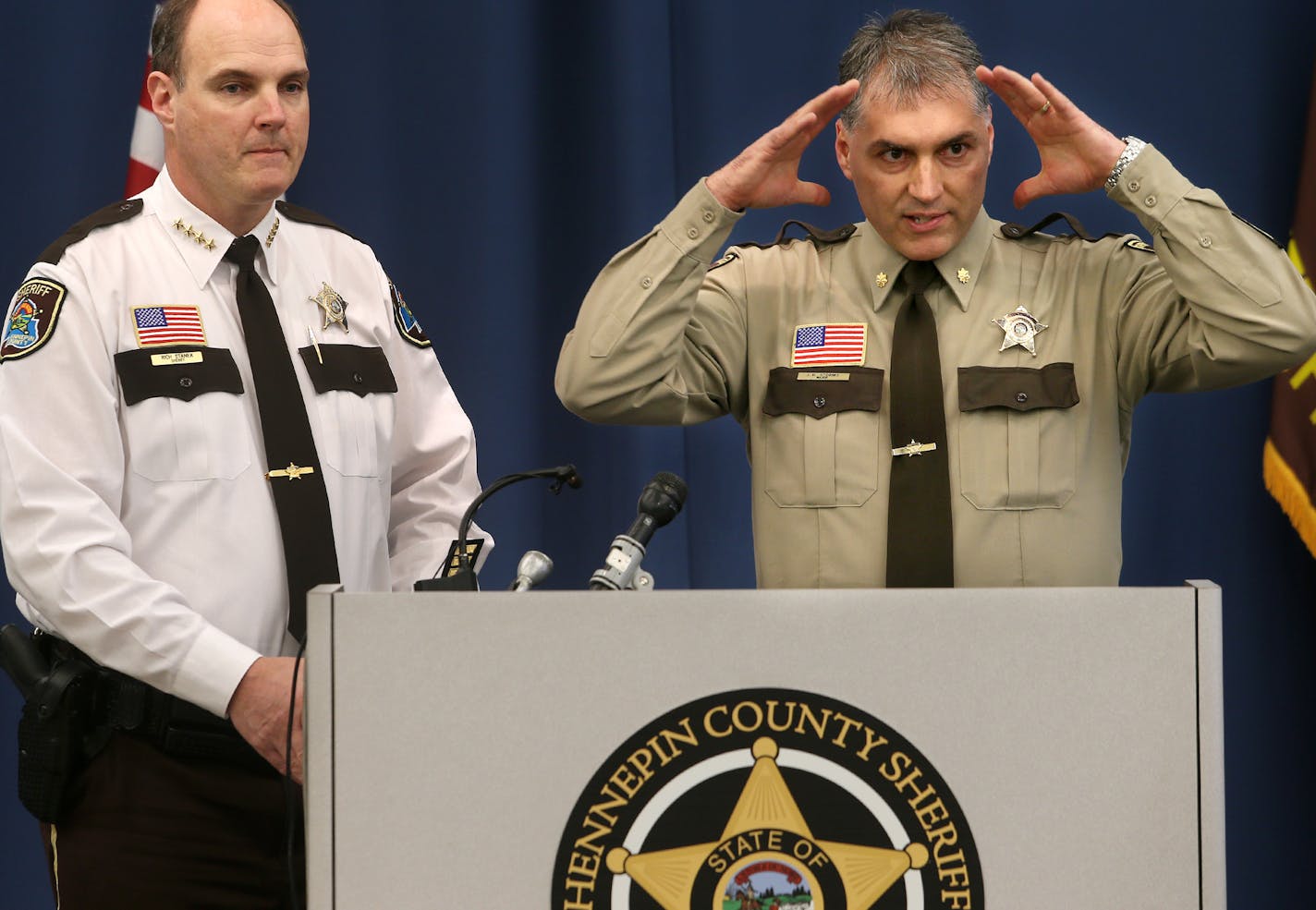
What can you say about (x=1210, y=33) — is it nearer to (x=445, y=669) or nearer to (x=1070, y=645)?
(x=1070, y=645)

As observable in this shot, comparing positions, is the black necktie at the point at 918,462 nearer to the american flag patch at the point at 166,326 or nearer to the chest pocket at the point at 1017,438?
the chest pocket at the point at 1017,438

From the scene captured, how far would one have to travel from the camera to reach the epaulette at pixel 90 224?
1.96 metres

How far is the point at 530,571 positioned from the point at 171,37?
41.0 inches

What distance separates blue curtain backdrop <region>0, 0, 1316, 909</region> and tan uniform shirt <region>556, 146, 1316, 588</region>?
1.02 metres

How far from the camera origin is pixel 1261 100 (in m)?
2.98

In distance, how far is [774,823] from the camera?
4.15 ft

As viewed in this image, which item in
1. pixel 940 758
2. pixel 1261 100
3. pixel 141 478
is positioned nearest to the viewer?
pixel 940 758

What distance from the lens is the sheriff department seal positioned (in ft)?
4.13

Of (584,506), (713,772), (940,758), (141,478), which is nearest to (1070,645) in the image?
(940,758)

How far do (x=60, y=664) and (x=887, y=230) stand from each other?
3.85ft

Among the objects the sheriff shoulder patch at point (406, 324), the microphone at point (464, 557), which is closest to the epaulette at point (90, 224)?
the sheriff shoulder patch at point (406, 324)

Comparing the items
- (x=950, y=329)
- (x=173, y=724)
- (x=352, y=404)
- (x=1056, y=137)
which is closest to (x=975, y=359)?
(x=950, y=329)

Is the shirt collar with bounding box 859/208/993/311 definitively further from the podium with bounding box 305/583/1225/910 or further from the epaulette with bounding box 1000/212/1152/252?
the podium with bounding box 305/583/1225/910

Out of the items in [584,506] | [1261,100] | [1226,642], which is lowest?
[1226,642]
